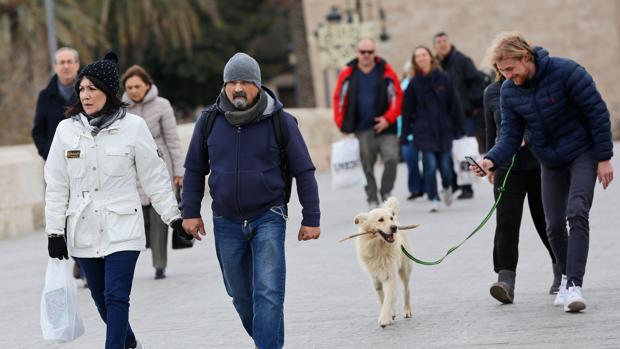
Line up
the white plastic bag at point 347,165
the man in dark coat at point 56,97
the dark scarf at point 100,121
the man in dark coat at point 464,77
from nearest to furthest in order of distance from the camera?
the dark scarf at point 100,121, the man in dark coat at point 56,97, the white plastic bag at point 347,165, the man in dark coat at point 464,77

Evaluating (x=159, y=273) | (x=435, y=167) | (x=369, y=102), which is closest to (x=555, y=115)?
(x=159, y=273)

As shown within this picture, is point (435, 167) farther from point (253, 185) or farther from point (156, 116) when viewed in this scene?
point (253, 185)

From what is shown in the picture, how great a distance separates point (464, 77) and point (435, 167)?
157 centimetres

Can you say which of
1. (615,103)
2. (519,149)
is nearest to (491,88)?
(519,149)

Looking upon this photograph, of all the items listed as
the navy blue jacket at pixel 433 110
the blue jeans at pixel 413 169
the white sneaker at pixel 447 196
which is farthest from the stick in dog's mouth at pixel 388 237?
the blue jeans at pixel 413 169

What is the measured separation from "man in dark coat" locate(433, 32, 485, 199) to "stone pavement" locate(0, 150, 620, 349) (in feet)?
9.97

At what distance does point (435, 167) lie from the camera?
16.9m

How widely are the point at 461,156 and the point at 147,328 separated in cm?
786

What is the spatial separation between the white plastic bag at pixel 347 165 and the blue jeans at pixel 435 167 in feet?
2.96

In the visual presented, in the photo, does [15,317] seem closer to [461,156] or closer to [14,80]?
[461,156]

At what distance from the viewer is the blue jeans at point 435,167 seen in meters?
16.8

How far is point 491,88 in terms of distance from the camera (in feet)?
31.5

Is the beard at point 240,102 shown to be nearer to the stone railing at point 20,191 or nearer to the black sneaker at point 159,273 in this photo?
the black sneaker at point 159,273

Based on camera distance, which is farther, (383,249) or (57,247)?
(383,249)
